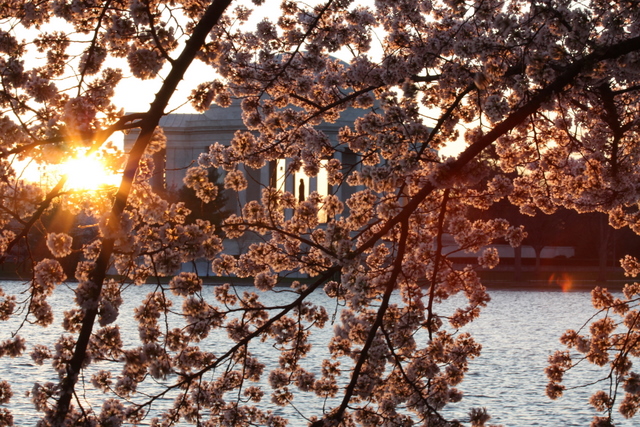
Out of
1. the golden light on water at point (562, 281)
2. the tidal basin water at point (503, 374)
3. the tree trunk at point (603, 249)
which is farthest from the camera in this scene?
the tree trunk at point (603, 249)

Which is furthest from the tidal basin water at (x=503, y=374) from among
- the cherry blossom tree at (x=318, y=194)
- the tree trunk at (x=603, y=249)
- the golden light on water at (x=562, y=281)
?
the tree trunk at (x=603, y=249)

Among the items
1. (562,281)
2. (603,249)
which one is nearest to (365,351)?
(562,281)

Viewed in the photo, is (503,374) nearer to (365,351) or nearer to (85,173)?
(365,351)

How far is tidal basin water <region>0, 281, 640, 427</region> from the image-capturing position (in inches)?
517

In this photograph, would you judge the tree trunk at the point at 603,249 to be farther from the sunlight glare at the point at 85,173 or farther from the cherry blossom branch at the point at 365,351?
the sunlight glare at the point at 85,173

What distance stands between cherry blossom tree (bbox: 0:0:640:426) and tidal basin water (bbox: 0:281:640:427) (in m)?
2.33

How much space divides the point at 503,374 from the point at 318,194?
9.72m

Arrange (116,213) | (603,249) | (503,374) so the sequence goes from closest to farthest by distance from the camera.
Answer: (116,213), (503,374), (603,249)

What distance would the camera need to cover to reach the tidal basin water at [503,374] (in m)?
13.1

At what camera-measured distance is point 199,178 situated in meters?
6.66

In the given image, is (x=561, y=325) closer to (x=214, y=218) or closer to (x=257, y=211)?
(x=257, y=211)

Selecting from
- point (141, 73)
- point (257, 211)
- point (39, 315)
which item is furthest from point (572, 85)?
point (39, 315)

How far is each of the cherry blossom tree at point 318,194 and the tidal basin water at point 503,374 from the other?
2327 mm

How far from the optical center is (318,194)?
832 cm
